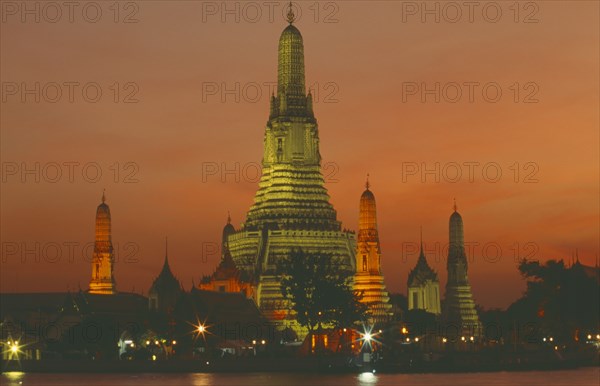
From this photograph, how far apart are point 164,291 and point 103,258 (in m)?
11.4

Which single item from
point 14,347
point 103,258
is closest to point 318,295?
point 14,347

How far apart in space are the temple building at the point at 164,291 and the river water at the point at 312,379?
21.5 metres

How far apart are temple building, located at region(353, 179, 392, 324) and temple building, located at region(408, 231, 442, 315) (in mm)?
27870

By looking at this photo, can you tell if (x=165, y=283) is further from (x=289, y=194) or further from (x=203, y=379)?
(x=203, y=379)

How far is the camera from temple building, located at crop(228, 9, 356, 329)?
449ft

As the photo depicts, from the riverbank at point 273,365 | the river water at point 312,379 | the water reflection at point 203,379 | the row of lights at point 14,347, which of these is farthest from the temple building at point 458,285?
the row of lights at point 14,347

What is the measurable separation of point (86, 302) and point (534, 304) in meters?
37.9

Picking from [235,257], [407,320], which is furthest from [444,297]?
[235,257]

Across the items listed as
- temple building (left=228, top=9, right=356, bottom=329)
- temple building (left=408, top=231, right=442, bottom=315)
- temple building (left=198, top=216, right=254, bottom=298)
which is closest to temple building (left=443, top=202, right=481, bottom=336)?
temple building (left=408, top=231, right=442, bottom=315)

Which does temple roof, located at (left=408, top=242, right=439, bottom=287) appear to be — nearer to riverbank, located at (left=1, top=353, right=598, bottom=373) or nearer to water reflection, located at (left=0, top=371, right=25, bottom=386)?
riverbank, located at (left=1, top=353, right=598, bottom=373)

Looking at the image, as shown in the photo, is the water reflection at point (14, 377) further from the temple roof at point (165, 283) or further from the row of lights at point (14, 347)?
the temple roof at point (165, 283)

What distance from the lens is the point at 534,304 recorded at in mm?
127188

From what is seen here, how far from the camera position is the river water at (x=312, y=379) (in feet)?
316

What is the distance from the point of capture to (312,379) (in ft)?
323
